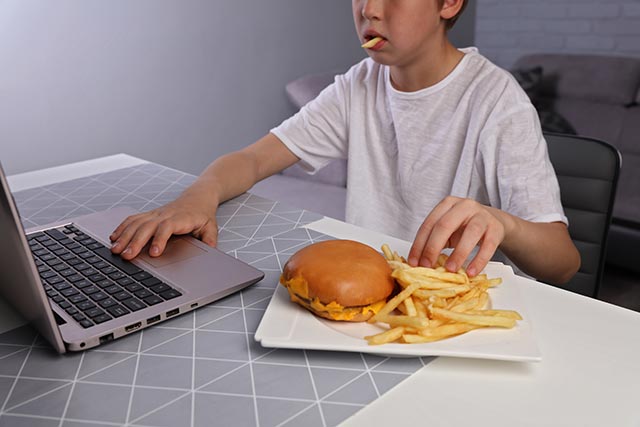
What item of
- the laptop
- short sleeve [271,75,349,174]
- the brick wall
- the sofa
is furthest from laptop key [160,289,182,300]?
the brick wall

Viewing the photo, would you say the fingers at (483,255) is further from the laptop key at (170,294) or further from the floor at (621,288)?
the floor at (621,288)

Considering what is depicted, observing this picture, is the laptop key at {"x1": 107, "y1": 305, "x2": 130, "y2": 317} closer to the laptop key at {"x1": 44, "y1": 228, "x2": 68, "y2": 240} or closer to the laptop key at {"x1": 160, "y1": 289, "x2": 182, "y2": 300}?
the laptop key at {"x1": 160, "y1": 289, "x2": 182, "y2": 300}

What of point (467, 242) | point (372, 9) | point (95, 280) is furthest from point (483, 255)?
point (372, 9)

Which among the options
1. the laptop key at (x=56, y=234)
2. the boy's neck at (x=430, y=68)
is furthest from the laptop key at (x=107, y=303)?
the boy's neck at (x=430, y=68)

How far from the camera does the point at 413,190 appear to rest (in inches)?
55.1

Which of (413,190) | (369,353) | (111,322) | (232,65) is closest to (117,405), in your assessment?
(111,322)

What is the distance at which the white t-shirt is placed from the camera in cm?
116

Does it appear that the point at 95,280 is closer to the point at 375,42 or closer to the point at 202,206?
the point at 202,206

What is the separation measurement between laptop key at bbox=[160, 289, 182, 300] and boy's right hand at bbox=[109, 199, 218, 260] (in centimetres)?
13

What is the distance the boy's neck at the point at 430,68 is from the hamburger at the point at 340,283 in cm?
71

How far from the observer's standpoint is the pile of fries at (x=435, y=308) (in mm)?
642

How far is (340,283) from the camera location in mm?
675

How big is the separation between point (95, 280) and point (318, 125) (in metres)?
0.82

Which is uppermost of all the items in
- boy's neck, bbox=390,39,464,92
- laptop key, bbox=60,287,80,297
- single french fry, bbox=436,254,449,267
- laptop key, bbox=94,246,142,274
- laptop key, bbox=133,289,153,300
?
boy's neck, bbox=390,39,464,92
